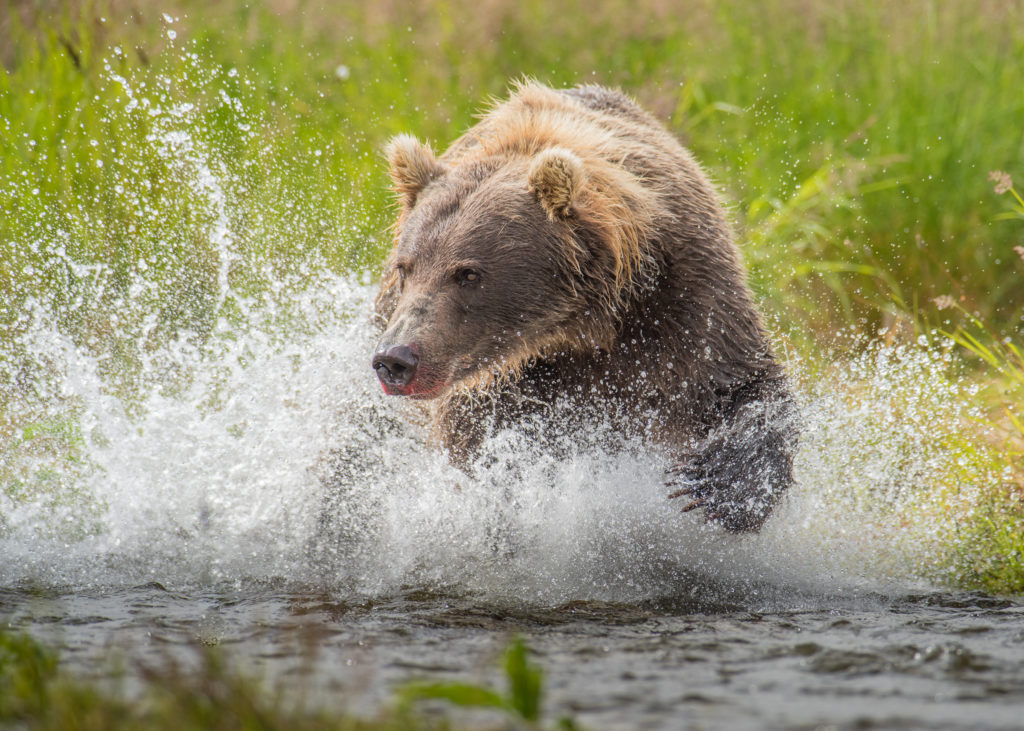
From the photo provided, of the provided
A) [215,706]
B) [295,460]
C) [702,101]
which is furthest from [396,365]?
[702,101]

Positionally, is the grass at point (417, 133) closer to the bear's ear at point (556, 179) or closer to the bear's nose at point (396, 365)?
the bear's nose at point (396, 365)

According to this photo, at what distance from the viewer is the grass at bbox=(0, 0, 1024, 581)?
5.84 m

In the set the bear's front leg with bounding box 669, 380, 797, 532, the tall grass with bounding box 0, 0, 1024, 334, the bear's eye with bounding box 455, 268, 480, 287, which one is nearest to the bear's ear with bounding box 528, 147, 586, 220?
the bear's eye with bounding box 455, 268, 480, 287

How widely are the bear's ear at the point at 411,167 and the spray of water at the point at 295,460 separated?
70cm

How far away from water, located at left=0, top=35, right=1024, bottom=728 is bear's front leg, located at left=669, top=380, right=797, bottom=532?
119 millimetres

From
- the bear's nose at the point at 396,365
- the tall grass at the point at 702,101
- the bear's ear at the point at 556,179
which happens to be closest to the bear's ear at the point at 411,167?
the bear's ear at the point at 556,179

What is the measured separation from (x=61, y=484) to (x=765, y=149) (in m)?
4.70

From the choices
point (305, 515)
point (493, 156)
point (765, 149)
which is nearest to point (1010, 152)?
point (765, 149)

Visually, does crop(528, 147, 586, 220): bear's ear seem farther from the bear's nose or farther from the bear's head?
the bear's nose

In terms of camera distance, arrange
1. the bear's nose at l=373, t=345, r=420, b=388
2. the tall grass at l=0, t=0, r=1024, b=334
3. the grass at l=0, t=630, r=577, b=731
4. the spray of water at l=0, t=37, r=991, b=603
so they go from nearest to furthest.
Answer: the grass at l=0, t=630, r=577, b=731, the bear's nose at l=373, t=345, r=420, b=388, the spray of water at l=0, t=37, r=991, b=603, the tall grass at l=0, t=0, r=1024, b=334

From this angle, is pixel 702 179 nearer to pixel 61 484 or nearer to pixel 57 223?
pixel 61 484

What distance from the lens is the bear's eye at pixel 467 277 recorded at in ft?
13.3

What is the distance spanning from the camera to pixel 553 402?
4.41 m

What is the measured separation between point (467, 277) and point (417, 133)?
10.5ft
